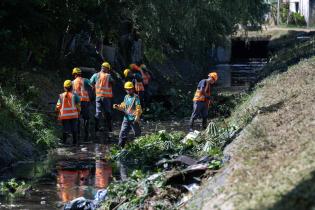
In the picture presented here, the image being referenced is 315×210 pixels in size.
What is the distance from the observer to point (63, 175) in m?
14.9

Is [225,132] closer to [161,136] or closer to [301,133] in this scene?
[161,136]

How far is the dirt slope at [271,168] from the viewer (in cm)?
795

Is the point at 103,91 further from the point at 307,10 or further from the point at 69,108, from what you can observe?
the point at 307,10

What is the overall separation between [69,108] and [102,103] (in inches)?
Result: 76.5

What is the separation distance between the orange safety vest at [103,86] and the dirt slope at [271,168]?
25.1ft

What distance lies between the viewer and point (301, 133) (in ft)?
34.0

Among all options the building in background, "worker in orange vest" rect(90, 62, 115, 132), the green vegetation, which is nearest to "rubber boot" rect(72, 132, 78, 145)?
"worker in orange vest" rect(90, 62, 115, 132)

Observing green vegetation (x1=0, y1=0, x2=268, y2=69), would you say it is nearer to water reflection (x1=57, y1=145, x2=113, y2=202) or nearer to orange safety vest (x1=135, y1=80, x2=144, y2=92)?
orange safety vest (x1=135, y1=80, x2=144, y2=92)

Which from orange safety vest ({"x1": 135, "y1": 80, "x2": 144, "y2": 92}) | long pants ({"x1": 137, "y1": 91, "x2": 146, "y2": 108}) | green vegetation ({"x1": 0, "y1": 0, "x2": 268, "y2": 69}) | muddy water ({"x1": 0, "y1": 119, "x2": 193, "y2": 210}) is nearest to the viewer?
muddy water ({"x1": 0, "y1": 119, "x2": 193, "y2": 210})

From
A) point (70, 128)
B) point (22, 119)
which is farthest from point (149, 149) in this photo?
point (22, 119)

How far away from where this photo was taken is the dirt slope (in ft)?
26.1

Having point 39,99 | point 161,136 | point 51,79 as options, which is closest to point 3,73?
point 39,99

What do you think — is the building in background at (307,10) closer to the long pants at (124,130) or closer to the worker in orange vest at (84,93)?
the worker in orange vest at (84,93)

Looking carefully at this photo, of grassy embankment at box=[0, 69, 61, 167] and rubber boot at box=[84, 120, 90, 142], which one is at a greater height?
grassy embankment at box=[0, 69, 61, 167]
